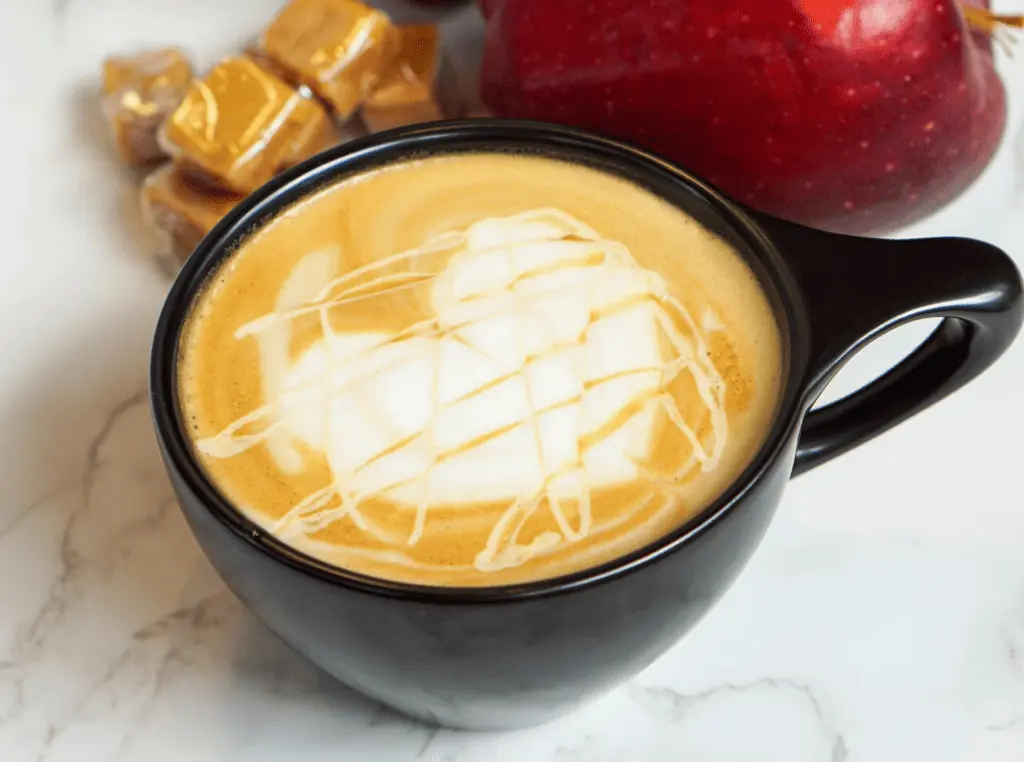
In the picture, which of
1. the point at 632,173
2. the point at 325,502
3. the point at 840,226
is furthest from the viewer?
the point at 840,226

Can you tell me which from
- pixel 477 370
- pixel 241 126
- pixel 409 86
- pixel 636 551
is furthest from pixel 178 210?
pixel 636 551

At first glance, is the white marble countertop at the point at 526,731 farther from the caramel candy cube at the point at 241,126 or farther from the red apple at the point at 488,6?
the red apple at the point at 488,6

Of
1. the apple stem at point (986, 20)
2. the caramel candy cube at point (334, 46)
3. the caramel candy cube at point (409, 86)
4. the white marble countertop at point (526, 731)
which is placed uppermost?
the apple stem at point (986, 20)

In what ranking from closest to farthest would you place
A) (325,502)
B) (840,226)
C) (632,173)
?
1. (325,502)
2. (632,173)
3. (840,226)

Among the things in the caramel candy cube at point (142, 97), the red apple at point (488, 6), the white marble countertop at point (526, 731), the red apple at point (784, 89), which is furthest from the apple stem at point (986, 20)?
the caramel candy cube at point (142, 97)

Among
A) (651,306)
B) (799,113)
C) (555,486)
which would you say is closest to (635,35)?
(799,113)

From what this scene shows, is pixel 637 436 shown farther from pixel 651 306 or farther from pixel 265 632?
pixel 265 632
